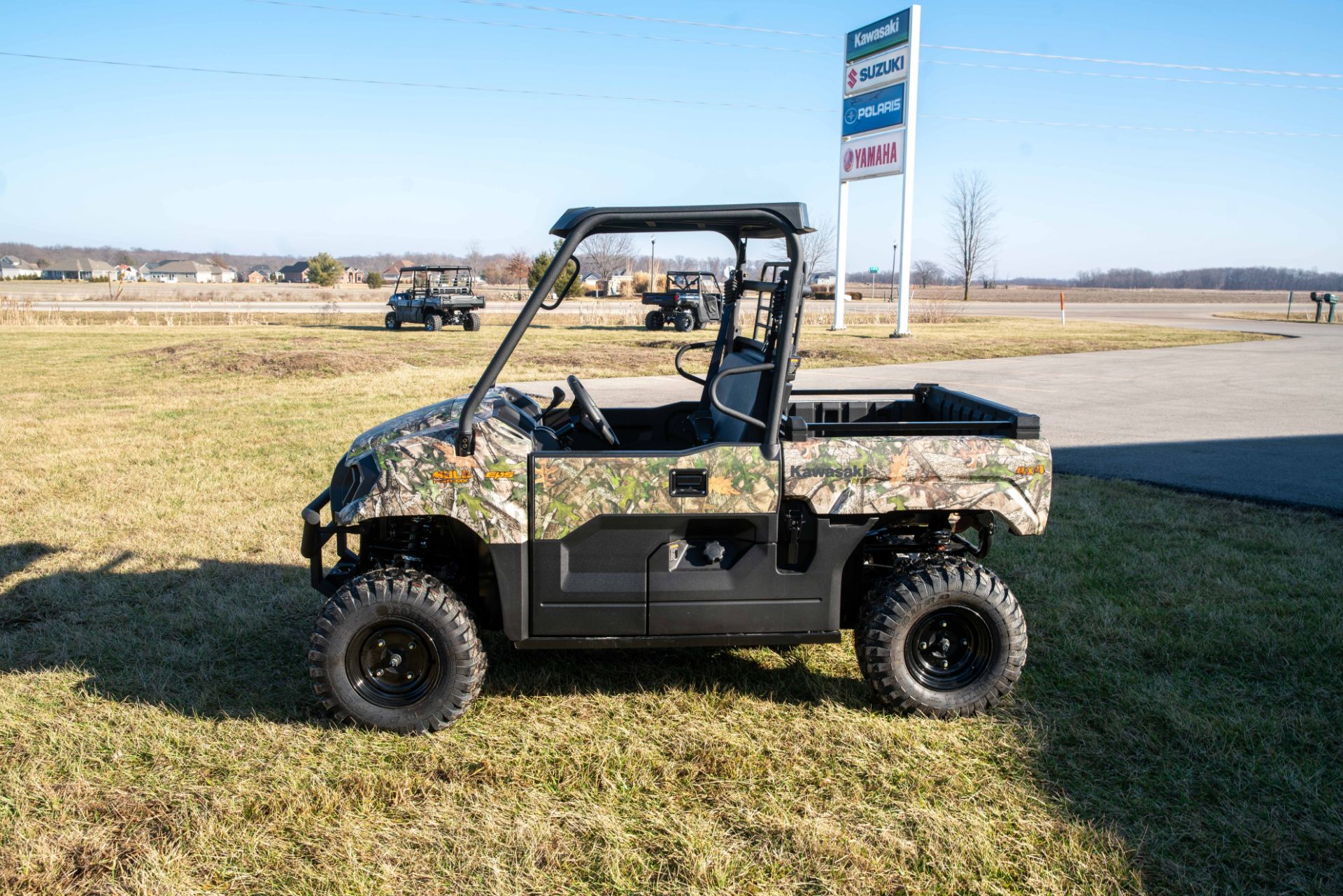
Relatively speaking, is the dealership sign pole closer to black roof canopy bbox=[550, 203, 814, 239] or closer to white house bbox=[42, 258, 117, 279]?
black roof canopy bbox=[550, 203, 814, 239]

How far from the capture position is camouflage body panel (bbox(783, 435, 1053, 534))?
144 inches

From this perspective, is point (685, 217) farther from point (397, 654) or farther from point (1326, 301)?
point (1326, 301)

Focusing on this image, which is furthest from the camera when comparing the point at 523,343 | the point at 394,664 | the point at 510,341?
the point at 523,343

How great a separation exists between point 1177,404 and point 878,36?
1724 centimetres

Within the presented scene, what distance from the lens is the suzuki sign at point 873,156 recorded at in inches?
1029

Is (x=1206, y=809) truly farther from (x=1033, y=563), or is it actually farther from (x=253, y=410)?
(x=253, y=410)

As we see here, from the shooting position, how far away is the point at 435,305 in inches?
1089

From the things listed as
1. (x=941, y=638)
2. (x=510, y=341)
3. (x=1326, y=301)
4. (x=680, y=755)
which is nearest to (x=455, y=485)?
(x=510, y=341)

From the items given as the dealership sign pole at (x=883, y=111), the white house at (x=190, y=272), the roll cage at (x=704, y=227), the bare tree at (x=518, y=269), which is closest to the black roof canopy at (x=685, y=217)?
the roll cage at (x=704, y=227)

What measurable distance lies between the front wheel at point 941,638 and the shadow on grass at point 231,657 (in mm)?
308

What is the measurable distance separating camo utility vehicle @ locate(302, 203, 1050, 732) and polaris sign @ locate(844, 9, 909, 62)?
24.7 m

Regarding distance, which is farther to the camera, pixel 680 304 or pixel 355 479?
pixel 680 304

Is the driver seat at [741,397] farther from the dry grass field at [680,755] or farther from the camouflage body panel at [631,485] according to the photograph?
the dry grass field at [680,755]

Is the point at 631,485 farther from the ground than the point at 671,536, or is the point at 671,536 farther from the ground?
the point at 631,485
